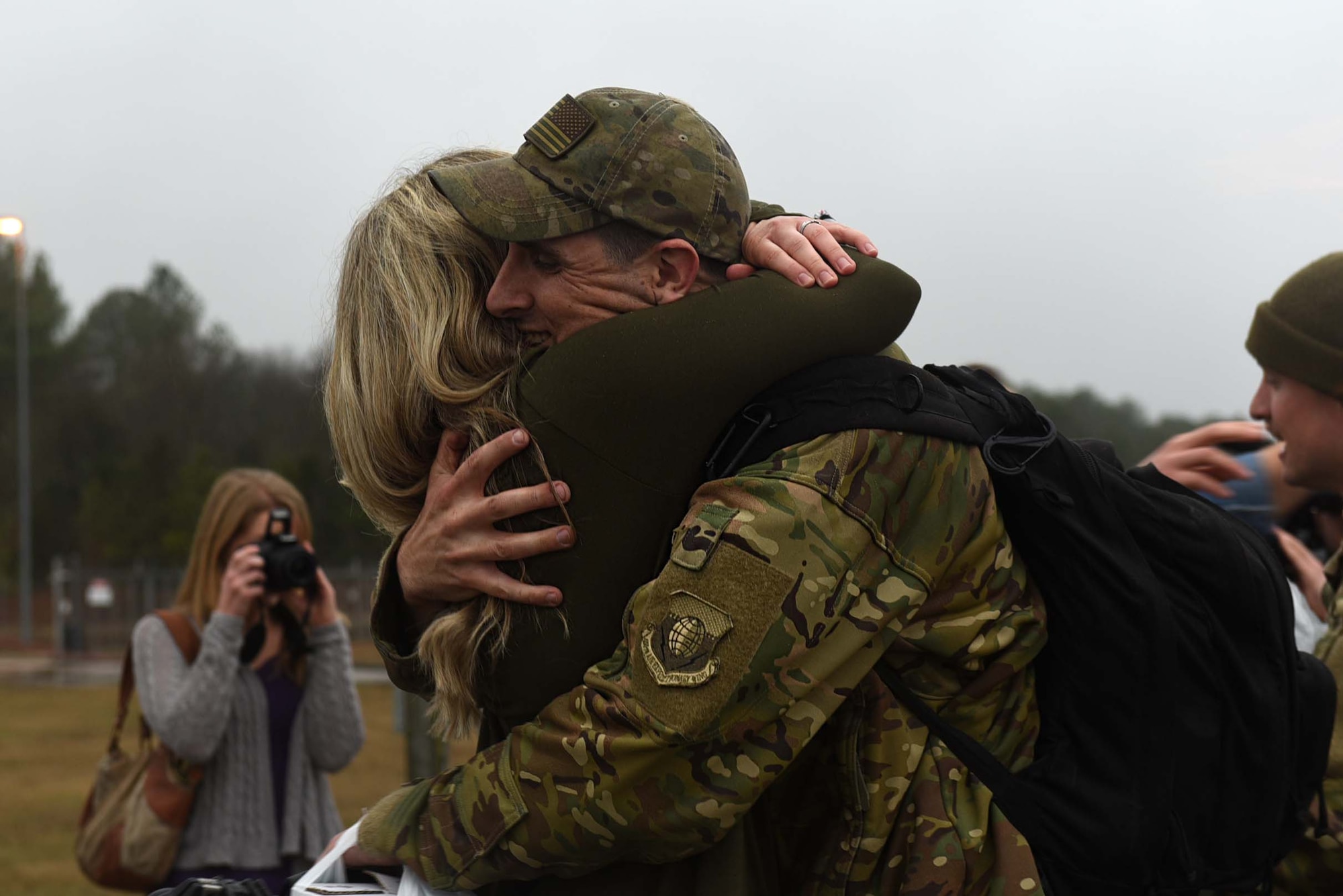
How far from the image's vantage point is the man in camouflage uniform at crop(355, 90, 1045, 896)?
1.83 meters

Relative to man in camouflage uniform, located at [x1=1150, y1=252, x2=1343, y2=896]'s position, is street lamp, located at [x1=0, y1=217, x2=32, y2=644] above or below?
below

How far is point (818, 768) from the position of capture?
6.91ft

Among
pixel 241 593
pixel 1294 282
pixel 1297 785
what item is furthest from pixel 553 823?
pixel 241 593

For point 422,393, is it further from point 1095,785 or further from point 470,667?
point 1095,785

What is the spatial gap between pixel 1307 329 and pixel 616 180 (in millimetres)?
1881

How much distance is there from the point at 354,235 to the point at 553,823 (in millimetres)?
1026

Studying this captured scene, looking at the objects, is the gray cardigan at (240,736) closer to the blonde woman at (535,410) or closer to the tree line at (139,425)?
the blonde woman at (535,410)

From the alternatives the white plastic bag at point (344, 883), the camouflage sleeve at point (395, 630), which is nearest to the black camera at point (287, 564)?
the camouflage sleeve at point (395, 630)

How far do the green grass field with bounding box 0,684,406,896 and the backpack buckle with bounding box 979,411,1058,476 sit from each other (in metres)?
7.11

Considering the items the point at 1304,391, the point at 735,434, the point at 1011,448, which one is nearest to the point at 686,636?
the point at 735,434

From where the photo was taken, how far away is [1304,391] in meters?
3.12

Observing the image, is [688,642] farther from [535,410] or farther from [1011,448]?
[1011,448]

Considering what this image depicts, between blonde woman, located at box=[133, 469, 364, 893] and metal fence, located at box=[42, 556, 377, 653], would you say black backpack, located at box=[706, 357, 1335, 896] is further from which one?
metal fence, located at box=[42, 556, 377, 653]

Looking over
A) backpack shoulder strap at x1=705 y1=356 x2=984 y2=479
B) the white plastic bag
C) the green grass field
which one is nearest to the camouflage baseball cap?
backpack shoulder strap at x1=705 y1=356 x2=984 y2=479
